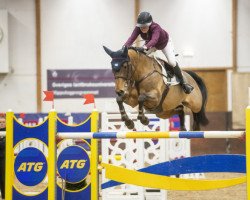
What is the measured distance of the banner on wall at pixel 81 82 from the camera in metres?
13.9

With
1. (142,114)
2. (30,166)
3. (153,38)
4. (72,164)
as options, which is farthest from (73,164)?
(153,38)

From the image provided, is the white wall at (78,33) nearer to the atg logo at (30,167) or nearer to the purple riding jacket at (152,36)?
the purple riding jacket at (152,36)

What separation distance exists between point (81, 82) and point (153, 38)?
7952 mm

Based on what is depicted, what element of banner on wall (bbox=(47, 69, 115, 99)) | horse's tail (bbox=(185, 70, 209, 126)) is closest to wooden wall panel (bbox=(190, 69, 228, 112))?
banner on wall (bbox=(47, 69, 115, 99))

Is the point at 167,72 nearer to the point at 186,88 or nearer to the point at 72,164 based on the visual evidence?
the point at 186,88

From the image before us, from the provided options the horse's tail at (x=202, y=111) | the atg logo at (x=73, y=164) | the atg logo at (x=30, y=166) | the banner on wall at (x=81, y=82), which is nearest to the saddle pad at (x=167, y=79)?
the horse's tail at (x=202, y=111)

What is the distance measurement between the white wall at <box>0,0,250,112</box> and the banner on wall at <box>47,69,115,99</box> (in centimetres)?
15

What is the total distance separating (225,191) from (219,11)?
6297mm

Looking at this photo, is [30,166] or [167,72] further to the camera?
[167,72]

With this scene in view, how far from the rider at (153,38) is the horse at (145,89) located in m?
0.09

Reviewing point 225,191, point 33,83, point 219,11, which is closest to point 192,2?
point 219,11

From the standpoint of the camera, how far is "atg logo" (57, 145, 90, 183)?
5711 mm

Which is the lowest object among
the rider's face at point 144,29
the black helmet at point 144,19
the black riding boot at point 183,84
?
the black riding boot at point 183,84

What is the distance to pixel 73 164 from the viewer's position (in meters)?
5.73
